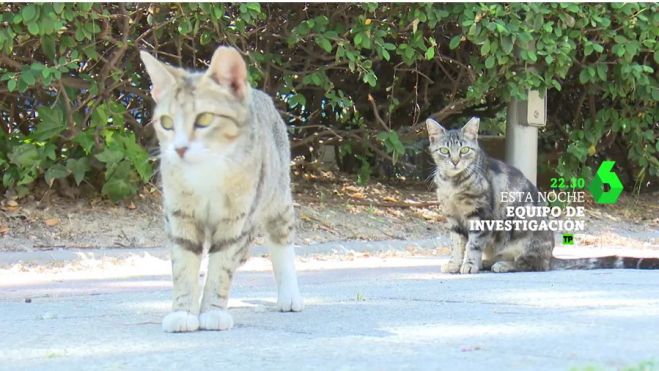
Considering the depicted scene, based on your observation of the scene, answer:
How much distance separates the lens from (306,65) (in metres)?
9.83

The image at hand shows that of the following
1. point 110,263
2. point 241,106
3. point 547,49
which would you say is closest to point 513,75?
point 547,49

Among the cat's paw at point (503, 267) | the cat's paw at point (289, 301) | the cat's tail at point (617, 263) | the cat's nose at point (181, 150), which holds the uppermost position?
the cat's nose at point (181, 150)

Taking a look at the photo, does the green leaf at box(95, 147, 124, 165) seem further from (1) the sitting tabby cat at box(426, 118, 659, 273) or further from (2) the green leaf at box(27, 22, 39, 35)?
(1) the sitting tabby cat at box(426, 118, 659, 273)

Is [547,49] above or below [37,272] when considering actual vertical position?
above

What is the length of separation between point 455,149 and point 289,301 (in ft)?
10.5

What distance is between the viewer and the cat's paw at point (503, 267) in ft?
23.9

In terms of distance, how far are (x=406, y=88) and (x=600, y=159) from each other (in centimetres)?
312

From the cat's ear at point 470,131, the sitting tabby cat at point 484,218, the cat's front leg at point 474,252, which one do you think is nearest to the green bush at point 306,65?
the cat's ear at point 470,131

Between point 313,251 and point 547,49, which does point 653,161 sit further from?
point 313,251

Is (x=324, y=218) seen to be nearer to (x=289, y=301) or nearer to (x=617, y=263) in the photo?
(x=617, y=263)

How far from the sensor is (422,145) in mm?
12414

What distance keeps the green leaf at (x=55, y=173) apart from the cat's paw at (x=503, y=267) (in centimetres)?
401

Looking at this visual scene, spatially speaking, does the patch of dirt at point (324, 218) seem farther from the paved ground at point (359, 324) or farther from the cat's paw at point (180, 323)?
the cat's paw at point (180, 323)

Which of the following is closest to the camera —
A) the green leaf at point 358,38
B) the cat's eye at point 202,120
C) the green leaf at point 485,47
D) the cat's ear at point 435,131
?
the cat's eye at point 202,120
